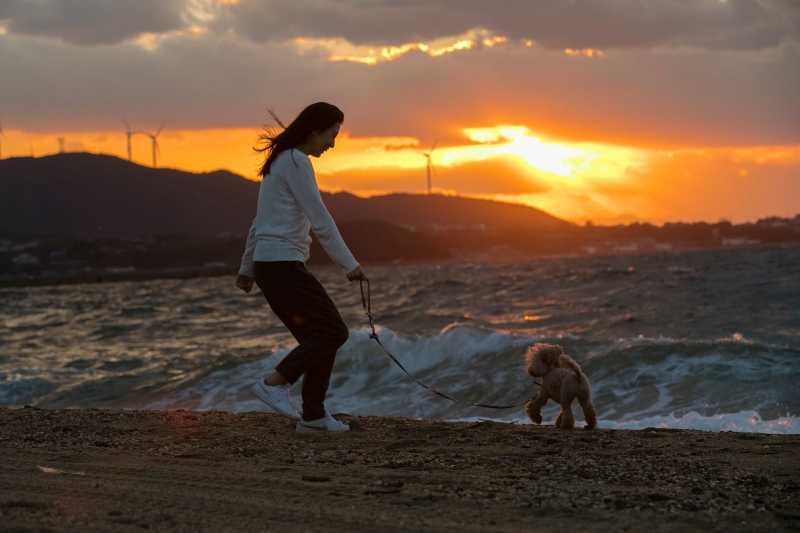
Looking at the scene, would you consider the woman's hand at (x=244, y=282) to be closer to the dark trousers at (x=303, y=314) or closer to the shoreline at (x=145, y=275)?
the dark trousers at (x=303, y=314)

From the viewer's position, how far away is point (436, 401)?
390 inches

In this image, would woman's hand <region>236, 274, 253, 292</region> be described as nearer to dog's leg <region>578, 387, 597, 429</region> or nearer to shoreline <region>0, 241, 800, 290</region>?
dog's leg <region>578, 387, 597, 429</region>

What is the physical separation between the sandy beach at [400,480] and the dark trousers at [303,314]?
0.52 m

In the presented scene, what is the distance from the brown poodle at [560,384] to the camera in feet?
21.1

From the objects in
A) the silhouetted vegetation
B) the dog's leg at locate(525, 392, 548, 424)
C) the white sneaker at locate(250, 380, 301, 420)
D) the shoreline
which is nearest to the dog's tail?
the dog's leg at locate(525, 392, 548, 424)

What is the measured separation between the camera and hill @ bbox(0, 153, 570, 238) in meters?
168

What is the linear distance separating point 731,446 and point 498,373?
5603mm

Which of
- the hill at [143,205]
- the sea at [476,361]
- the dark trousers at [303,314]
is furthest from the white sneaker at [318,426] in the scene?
the hill at [143,205]

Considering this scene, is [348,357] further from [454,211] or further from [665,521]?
[454,211]

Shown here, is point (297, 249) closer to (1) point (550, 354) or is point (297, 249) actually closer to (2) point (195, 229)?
(1) point (550, 354)

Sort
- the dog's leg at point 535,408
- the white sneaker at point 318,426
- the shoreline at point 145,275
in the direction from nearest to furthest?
the white sneaker at point 318,426, the dog's leg at point 535,408, the shoreline at point 145,275

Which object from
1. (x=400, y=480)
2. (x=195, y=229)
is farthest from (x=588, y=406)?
(x=195, y=229)

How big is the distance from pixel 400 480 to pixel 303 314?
1.74m

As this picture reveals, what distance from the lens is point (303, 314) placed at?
5.77 meters
